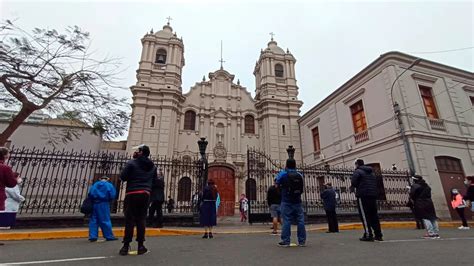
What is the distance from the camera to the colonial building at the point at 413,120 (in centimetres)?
1255

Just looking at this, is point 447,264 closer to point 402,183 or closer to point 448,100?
point 402,183

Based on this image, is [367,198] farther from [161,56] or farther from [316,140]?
[161,56]

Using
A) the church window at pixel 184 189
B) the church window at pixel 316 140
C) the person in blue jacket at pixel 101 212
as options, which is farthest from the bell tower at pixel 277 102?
the person in blue jacket at pixel 101 212

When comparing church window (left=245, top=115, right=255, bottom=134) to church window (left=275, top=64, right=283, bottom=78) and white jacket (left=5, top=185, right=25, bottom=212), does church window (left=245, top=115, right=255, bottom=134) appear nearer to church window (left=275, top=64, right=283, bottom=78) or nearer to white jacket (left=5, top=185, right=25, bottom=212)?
church window (left=275, top=64, right=283, bottom=78)

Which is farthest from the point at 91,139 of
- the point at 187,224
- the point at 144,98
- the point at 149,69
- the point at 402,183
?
the point at 402,183

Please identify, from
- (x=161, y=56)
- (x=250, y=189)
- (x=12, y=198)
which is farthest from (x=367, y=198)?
(x=161, y=56)

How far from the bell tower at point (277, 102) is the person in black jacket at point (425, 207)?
14.3 meters

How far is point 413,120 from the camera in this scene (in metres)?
13.1

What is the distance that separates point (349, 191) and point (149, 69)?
18386 mm

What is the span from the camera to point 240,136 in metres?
22.2

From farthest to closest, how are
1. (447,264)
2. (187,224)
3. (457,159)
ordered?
(457,159) → (187,224) → (447,264)

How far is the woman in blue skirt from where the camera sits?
6.58m

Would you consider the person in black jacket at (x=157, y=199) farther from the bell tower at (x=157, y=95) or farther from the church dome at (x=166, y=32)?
the church dome at (x=166, y=32)

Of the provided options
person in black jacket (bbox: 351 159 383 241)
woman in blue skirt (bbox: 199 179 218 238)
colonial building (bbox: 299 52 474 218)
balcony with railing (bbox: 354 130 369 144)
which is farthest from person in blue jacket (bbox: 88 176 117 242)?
balcony with railing (bbox: 354 130 369 144)
